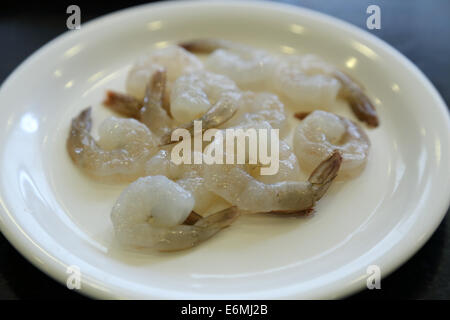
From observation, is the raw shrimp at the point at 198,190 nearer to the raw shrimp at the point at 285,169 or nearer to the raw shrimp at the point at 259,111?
the raw shrimp at the point at 285,169

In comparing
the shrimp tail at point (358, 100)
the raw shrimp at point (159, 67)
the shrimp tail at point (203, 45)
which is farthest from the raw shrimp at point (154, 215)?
the shrimp tail at point (203, 45)

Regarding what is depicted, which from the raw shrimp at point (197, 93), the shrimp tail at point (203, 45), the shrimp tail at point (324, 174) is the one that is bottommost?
the shrimp tail at point (324, 174)

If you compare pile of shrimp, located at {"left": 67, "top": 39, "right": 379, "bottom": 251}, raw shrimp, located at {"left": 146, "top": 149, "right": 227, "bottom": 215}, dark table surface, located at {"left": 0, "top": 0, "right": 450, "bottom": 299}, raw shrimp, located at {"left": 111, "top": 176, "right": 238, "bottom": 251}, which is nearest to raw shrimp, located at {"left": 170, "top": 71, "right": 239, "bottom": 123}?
pile of shrimp, located at {"left": 67, "top": 39, "right": 379, "bottom": 251}

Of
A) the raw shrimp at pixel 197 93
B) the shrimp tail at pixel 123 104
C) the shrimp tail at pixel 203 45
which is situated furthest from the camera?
the shrimp tail at pixel 203 45
